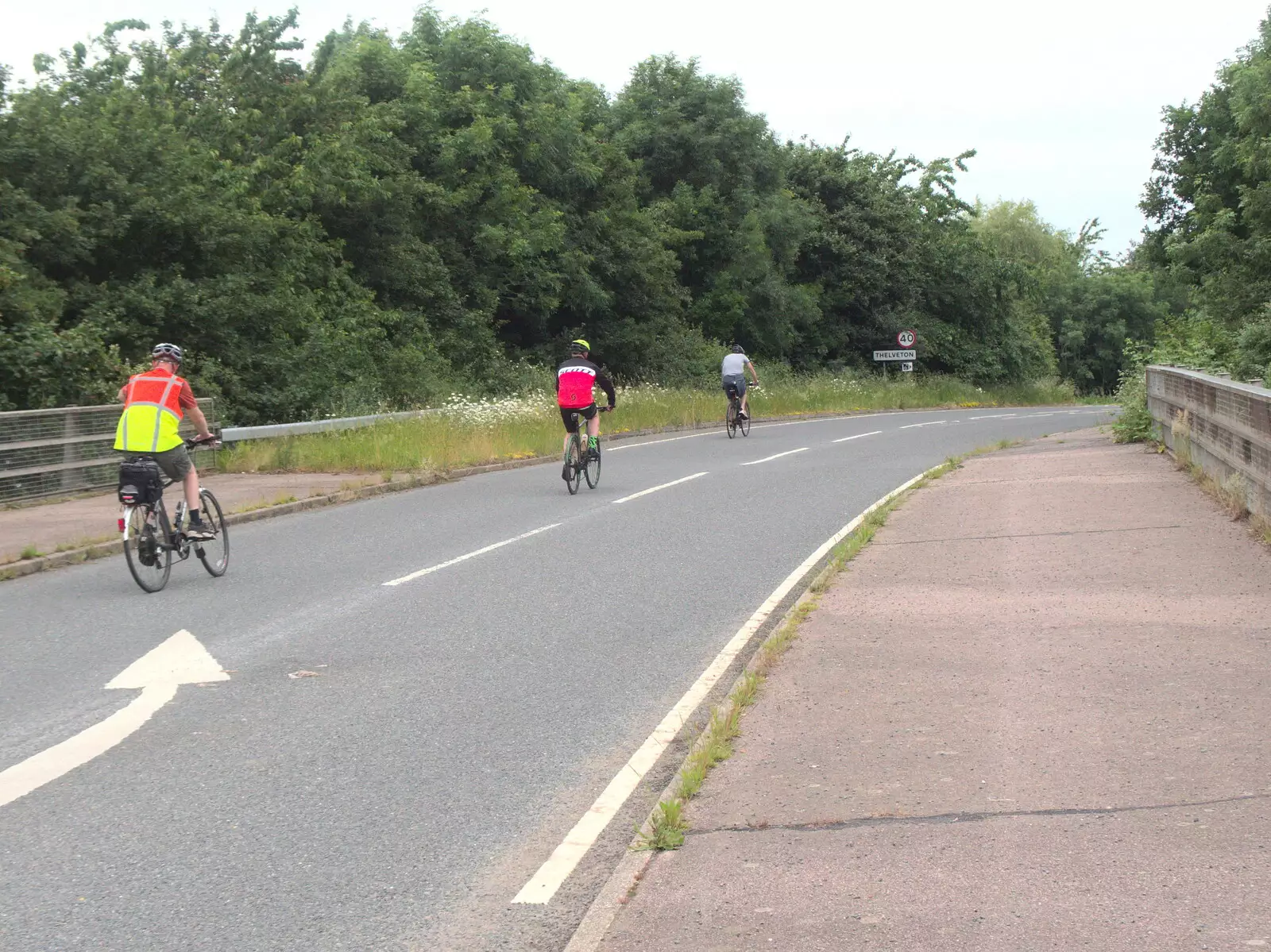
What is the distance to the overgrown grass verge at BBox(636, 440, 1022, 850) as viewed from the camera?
4914mm

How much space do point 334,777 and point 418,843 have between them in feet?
3.11

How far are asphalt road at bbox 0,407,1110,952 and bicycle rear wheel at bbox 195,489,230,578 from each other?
26cm

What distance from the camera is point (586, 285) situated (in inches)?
1656

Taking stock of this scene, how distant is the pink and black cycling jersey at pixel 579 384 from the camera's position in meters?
18.3

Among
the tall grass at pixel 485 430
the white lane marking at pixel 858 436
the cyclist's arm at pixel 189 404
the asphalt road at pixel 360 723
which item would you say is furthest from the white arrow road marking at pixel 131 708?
the white lane marking at pixel 858 436

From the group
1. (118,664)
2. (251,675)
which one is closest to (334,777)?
(251,675)

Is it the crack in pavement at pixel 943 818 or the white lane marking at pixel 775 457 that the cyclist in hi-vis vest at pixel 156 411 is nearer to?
the crack in pavement at pixel 943 818

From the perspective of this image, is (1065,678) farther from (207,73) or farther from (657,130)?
(657,130)

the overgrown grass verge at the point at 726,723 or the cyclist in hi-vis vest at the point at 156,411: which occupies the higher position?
the cyclist in hi-vis vest at the point at 156,411

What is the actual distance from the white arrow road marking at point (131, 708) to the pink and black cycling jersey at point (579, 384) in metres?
9.43

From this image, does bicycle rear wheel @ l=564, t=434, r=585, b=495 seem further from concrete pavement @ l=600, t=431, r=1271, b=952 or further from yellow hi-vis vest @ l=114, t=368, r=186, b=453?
concrete pavement @ l=600, t=431, r=1271, b=952

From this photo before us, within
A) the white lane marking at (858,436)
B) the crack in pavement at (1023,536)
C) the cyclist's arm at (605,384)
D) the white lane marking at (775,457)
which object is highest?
the cyclist's arm at (605,384)

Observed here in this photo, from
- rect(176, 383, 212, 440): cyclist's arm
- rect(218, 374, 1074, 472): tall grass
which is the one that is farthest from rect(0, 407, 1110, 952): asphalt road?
rect(218, 374, 1074, 472): tall grass

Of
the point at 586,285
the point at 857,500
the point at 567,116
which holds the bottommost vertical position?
the point at 857,500
